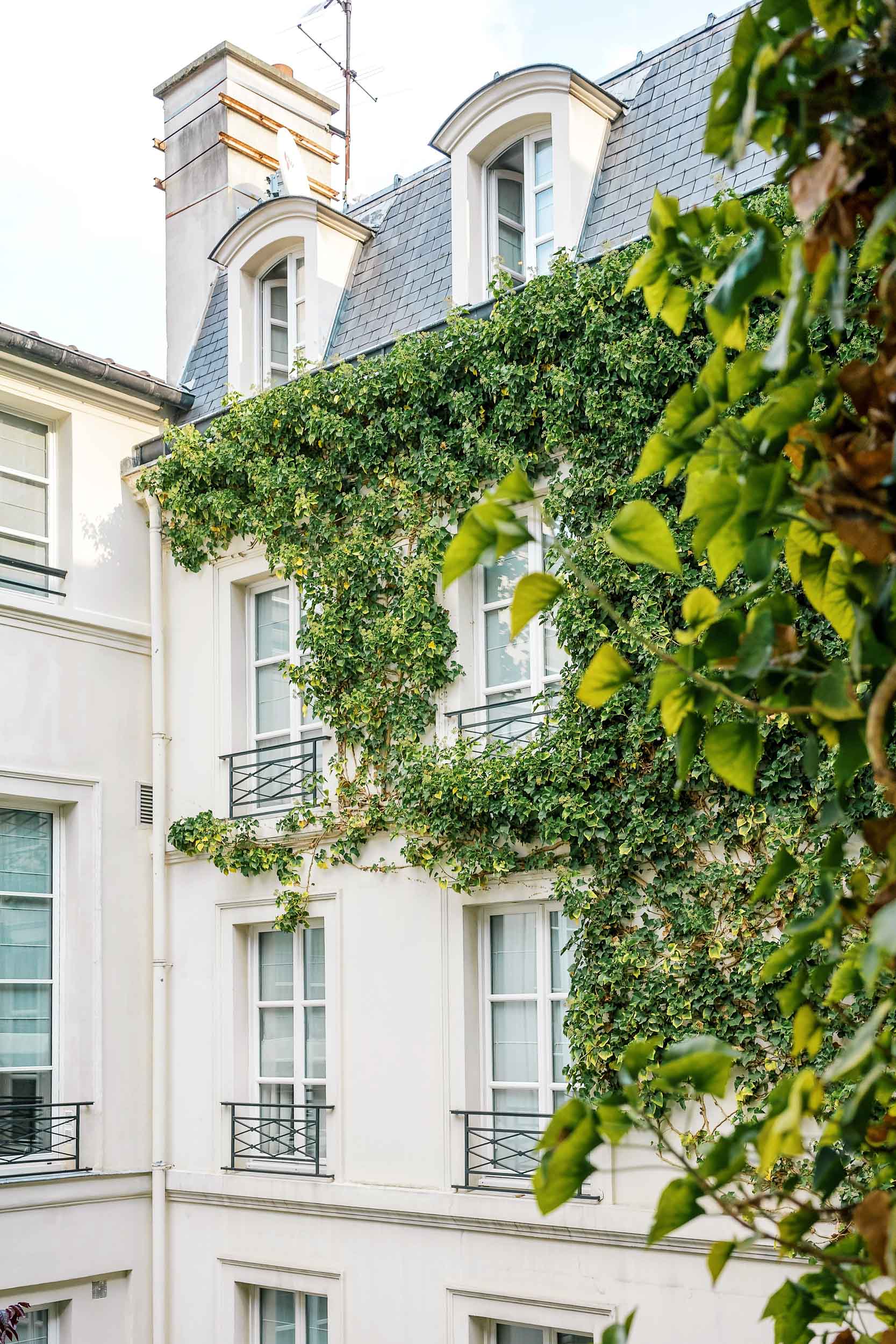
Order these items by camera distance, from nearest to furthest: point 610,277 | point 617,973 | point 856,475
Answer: point 856,475
point 617,973
point 610,277

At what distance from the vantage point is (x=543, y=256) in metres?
9.98

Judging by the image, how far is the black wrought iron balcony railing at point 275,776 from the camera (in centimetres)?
1005

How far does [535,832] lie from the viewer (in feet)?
28.2

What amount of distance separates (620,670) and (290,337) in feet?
35.1

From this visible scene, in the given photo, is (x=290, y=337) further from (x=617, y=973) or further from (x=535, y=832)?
(x=617, y=973)

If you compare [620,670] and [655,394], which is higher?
[655,394]

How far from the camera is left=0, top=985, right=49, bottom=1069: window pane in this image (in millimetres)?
9945

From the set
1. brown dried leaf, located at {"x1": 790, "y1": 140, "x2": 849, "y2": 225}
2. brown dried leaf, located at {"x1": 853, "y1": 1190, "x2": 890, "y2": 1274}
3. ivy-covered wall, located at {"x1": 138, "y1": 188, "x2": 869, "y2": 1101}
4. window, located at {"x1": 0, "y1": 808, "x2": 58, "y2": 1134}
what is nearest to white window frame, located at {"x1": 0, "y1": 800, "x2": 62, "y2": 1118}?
window, located at {"x1": 0, "y1": 808, "x2": 58, "y2": 1134}

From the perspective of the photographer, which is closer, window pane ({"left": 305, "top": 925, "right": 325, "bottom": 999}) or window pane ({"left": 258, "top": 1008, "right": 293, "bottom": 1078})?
window pane ({"left": 305, "top": 925, "right": 325, "bottom": 999})

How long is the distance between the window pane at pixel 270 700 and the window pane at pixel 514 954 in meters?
2.53

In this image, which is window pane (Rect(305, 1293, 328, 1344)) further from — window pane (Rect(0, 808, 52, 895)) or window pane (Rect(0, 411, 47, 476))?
window pane (Rect(0, 411, 47, 476))

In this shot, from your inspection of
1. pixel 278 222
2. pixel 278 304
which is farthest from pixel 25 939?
pixel 278 222

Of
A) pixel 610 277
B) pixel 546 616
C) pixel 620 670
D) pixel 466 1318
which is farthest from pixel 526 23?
pixel 620 670

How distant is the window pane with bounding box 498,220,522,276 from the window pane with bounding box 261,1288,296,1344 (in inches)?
294
